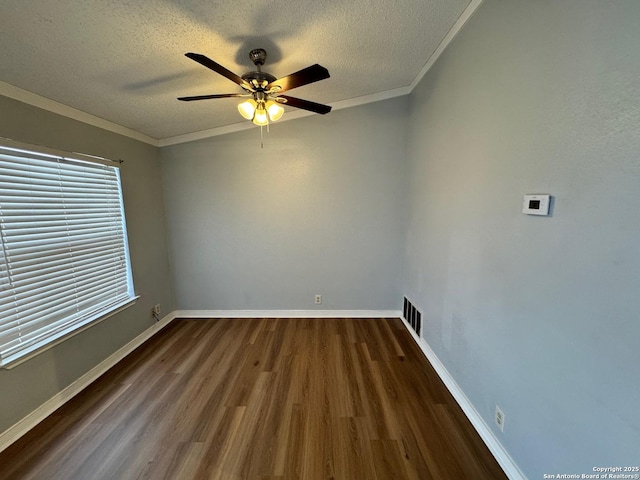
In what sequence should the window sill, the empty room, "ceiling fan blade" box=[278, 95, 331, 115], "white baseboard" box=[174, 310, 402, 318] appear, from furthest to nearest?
"white baseboard" box=[174, 310, 402, 318] → "ceiling fan blade" box=[278, 95, 331, 115] → the window sill → the empty room

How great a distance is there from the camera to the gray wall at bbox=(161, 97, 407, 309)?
2.95m

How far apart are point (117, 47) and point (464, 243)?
2.56 meters

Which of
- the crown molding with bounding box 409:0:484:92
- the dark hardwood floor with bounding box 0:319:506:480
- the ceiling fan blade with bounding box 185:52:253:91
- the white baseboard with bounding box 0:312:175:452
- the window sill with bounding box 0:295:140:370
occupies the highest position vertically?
the crown molding with bounding box 409:0:484:92

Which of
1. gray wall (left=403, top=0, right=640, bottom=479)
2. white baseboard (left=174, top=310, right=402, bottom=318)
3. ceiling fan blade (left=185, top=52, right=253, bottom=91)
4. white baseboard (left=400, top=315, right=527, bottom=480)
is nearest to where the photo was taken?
gray wall (left=403, top=0, right=640, bottom=479)

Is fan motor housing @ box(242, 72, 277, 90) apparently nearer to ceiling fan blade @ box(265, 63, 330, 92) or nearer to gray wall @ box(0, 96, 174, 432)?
ceiling fan blade @ box(265, 63, 330, 92)

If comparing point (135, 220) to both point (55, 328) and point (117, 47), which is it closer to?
point (55, 328)

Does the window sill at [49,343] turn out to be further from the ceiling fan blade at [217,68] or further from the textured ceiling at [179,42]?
the ceiling fan blade at [217,68]

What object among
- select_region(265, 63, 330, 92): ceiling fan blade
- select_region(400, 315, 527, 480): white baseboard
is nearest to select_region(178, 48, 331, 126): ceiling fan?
select_region(265, 63, 330, 92): ceiling fan blade

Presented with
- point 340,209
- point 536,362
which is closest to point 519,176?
point 536,362

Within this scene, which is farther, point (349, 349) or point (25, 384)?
point (349, 349)

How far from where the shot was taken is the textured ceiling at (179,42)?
4.04 ft

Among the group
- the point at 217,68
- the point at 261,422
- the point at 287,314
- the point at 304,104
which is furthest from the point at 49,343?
the point at 304,104

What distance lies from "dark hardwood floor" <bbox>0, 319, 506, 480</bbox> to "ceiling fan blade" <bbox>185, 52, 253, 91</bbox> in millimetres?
2261

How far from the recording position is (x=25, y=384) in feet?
5.42
